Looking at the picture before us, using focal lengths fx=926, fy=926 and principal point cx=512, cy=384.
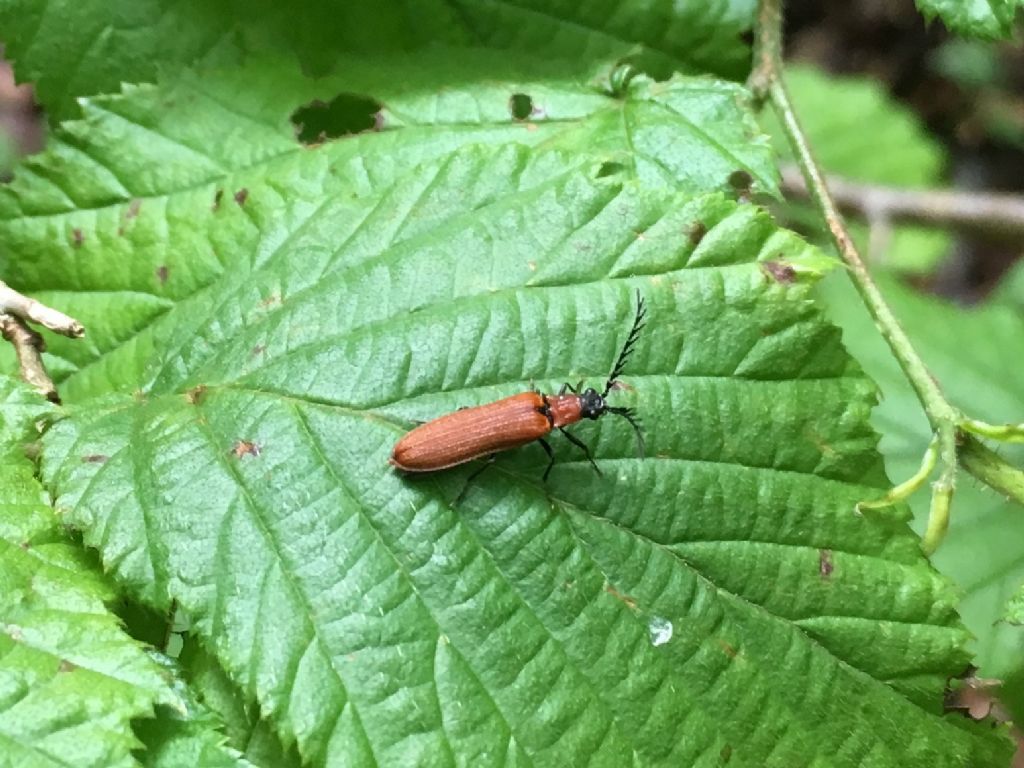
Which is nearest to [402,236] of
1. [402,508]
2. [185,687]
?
[402,508]

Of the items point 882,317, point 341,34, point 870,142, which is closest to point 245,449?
point 341,34

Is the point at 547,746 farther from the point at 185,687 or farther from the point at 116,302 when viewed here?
the point at 116,302

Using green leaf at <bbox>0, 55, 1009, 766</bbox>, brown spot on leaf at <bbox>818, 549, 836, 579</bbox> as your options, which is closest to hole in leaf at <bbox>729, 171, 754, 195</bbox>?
green leaf at <bbox>0, 55, 1009, 766</bbox>

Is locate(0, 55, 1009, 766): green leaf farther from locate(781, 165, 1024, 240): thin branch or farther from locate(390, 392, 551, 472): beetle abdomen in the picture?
locate(781, 165, 1024, 240): thin branch

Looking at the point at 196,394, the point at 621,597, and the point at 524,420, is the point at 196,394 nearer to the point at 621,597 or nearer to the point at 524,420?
the point at 524,420

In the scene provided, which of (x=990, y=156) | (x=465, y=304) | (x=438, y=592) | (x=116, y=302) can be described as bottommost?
(x=990, y=156)

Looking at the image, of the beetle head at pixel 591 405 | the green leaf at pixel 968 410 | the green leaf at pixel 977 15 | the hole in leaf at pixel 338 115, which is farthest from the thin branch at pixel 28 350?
the green leaf at pixel 968 410
